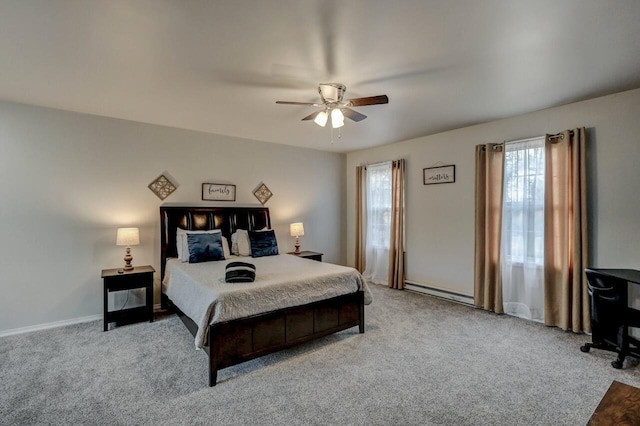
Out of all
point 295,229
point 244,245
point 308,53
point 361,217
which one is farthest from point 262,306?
point 361,217

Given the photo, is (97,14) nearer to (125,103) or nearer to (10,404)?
(125,103)

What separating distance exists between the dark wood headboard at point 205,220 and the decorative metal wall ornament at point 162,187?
22 cm

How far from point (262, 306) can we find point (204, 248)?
1682 millimetres

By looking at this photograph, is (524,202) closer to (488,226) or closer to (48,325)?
(488,226)

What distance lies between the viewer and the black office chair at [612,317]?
2.71 metres

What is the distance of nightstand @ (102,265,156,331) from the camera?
11.7 ft

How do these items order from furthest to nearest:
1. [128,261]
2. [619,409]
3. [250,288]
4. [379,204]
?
[379,204], [128,261], [250,288], [619,409]

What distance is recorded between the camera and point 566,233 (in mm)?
3535

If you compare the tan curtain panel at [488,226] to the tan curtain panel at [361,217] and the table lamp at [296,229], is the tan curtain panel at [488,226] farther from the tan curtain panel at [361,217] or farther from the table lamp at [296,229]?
the table lamp at [296,229]

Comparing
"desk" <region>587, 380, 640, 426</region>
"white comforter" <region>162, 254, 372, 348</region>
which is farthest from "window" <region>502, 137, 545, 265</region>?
"desk" <region>587, 380, 640, 426</region>

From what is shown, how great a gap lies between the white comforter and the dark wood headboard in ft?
1.38

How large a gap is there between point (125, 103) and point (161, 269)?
86.5 inches

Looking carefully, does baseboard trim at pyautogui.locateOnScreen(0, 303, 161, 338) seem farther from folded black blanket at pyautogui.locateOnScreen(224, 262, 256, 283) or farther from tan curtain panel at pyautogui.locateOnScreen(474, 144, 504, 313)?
tan curtain panel at pyautogui.locateOnScreen(474, 144, 504, 313)

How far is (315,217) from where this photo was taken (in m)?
6.15
